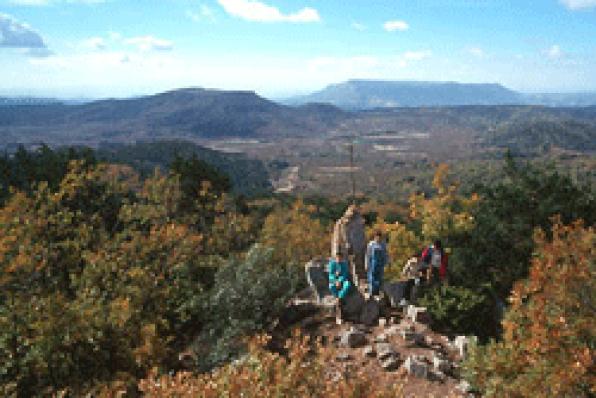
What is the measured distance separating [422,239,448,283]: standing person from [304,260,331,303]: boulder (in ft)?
12.1

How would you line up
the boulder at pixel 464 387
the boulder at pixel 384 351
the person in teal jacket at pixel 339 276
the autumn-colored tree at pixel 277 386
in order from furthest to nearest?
the person in teal jacket at pixel 339 276 < the boulder at pixel 384 351 < the boulder at pixel 464 387 < the autumn-colored tree at pixel 277 386

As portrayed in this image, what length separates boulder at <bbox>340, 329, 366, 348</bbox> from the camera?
14.5m

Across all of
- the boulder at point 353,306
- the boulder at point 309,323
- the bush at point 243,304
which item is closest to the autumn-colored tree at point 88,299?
the bush at point 243,304

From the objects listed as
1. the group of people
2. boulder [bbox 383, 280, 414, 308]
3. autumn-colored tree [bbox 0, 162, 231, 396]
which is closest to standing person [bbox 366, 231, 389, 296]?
the group of people

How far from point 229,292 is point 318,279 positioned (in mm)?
3337

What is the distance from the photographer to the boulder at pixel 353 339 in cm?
1445

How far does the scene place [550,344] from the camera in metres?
9.54

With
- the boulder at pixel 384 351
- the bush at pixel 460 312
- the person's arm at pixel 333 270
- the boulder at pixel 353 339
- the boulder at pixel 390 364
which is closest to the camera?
the boulder at pixel 390 364

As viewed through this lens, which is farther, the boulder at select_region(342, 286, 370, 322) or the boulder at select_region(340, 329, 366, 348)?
the boulder at select_region(342, 286, 370, 322)

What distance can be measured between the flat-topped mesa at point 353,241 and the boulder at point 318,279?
2.70ft

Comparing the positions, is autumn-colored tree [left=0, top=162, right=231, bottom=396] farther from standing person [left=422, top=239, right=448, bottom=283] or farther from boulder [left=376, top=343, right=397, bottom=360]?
standing person [left=422, top=239, right=448, bottom=283]

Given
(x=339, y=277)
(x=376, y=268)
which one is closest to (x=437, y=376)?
(x=339, y=277)

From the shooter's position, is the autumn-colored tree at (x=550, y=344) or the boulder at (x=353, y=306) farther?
the boulder at (x=353, y=306)

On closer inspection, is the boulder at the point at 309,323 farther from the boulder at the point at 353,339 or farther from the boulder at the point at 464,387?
the boulder at the point at 464,387
